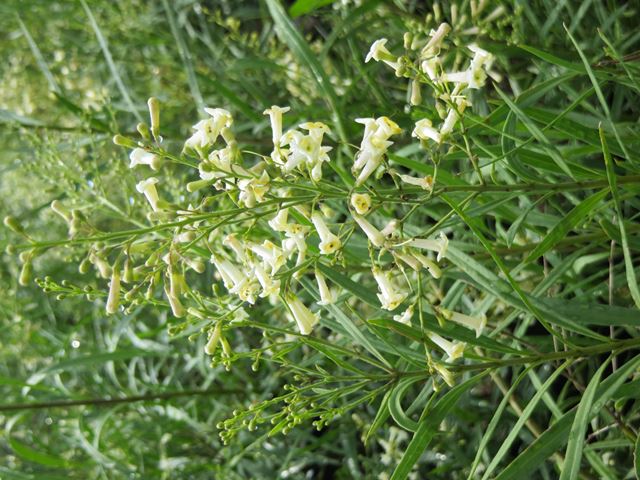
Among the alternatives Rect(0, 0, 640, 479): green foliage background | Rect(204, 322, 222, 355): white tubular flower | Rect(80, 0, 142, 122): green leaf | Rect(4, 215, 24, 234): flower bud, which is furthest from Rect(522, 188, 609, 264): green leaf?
Rect(80, 0, 142, 122): green leaf

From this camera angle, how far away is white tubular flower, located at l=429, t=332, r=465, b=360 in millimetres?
851

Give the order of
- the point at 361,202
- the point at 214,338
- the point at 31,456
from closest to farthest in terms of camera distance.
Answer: the point at 361,202 < the point at 214,338 < the point at 31,456

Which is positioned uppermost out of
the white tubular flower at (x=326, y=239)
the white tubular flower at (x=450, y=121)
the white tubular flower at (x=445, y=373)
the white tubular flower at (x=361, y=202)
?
the white tubular flower at (x=450, y=121)

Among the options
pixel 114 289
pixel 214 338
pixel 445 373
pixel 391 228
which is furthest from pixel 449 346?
pixel 114 289

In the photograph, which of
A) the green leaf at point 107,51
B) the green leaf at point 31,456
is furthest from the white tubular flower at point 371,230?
the green leaf at point 31,456

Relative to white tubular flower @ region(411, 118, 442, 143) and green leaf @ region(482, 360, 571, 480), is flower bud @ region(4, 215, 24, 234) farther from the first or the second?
green leaf @ region(482, 360, 571, 480)

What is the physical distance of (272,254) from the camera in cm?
85

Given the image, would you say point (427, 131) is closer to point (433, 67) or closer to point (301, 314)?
point (433, 67)

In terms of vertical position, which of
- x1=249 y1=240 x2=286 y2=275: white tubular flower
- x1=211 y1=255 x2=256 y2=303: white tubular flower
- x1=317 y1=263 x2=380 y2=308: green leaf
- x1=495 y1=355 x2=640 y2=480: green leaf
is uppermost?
x1=249 y1=240 x2=286 y2=275: white tubular flower

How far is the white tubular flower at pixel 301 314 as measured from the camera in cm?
85

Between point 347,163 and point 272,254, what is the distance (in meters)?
0.80

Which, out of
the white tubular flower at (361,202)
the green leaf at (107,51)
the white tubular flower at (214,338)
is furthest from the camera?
the green leaf at (107,51)

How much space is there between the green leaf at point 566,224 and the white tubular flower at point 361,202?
0.22 m

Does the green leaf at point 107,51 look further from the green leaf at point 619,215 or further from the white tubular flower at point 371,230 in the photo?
the green leaf at point 619,215
